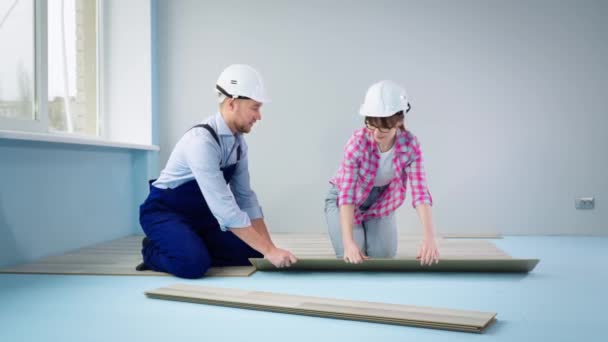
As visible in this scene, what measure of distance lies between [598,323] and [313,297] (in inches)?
39.9

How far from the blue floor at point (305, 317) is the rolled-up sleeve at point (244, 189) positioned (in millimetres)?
373

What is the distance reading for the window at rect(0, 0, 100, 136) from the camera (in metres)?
3.62

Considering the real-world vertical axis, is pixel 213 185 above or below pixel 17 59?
below

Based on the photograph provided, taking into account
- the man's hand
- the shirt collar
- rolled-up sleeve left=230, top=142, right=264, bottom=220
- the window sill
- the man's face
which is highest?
the man's face

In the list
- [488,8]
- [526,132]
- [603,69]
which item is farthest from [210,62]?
[603,69]

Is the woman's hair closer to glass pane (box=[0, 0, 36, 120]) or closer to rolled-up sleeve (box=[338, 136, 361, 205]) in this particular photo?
rolled-up sleeve (box=[338, 136, 361, 205])

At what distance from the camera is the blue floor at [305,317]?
2039 millimetres

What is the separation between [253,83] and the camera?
3043 mm

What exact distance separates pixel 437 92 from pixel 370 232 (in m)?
2.02

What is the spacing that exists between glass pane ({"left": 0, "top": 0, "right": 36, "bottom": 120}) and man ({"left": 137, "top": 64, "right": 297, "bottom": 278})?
1.02 metres

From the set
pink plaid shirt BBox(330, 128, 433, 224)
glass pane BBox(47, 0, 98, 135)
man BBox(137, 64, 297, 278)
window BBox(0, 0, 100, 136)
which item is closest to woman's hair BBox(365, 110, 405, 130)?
pink plaid shirt BBox(330, 128, 433, 224)

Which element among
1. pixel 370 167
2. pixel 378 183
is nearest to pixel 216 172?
pixel 370 167

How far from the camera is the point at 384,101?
2.98 m

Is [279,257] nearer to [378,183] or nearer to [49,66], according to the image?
[378,183]
